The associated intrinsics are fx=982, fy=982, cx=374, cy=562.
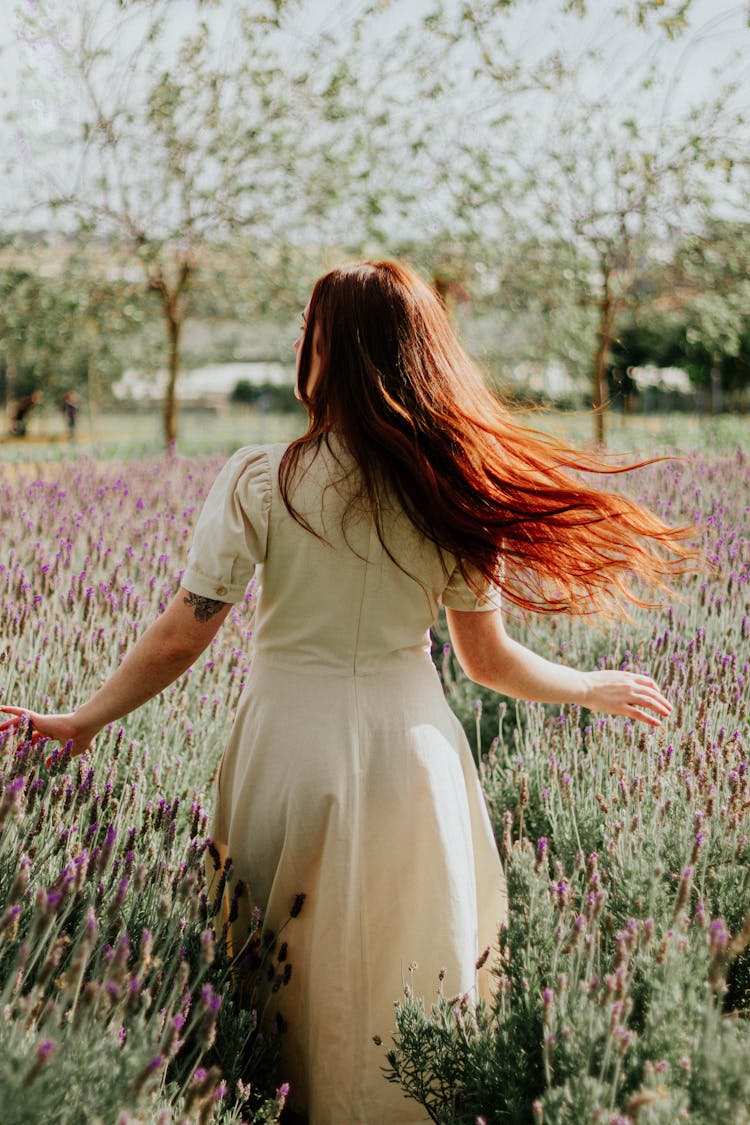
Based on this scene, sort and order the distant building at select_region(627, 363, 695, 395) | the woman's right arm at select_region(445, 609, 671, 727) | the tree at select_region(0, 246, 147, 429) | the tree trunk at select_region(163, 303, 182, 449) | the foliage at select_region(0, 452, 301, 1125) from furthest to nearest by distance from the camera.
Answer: the distant building at select_region(627, 363, 695, 395)
the tree at select_region(0, 246, 147, 429)
the tree trunk at select_region(163, 303, 182, 449)
the woman's right arm at select_region(445, 609, 671, 727)
the foliage at select_region(0, 452, 301, 1125)

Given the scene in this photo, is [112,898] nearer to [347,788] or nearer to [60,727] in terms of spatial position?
[60,727]

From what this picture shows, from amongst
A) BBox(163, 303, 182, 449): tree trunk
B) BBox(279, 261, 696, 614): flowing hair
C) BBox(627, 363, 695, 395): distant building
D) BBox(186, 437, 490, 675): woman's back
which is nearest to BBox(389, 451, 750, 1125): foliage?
BBox(186, 437, 490, 675): woman's back

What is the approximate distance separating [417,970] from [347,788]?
393mm

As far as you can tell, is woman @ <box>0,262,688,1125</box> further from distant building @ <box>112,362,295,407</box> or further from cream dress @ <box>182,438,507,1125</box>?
distant building @ <box>112,362,295,407</box>

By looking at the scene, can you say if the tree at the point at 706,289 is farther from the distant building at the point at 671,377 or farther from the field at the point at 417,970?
the distant building at the point at 671,377

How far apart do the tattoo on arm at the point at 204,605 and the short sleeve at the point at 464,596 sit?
0.44 meters

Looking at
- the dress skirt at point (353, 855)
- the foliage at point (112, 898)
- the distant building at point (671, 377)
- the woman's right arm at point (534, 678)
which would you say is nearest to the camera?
the foliage at point (112, 898)

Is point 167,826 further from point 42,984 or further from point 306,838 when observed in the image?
point 42,984

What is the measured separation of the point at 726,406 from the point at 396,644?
117 feet

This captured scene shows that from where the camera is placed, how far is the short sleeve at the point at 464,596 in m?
1.87

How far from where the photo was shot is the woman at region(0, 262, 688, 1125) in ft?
5.65

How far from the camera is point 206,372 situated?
41.7m

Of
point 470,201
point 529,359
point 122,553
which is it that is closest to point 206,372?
point 529,359

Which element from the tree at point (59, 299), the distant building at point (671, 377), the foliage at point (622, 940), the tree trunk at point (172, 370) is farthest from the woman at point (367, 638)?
the distant building at point (671, 377)
